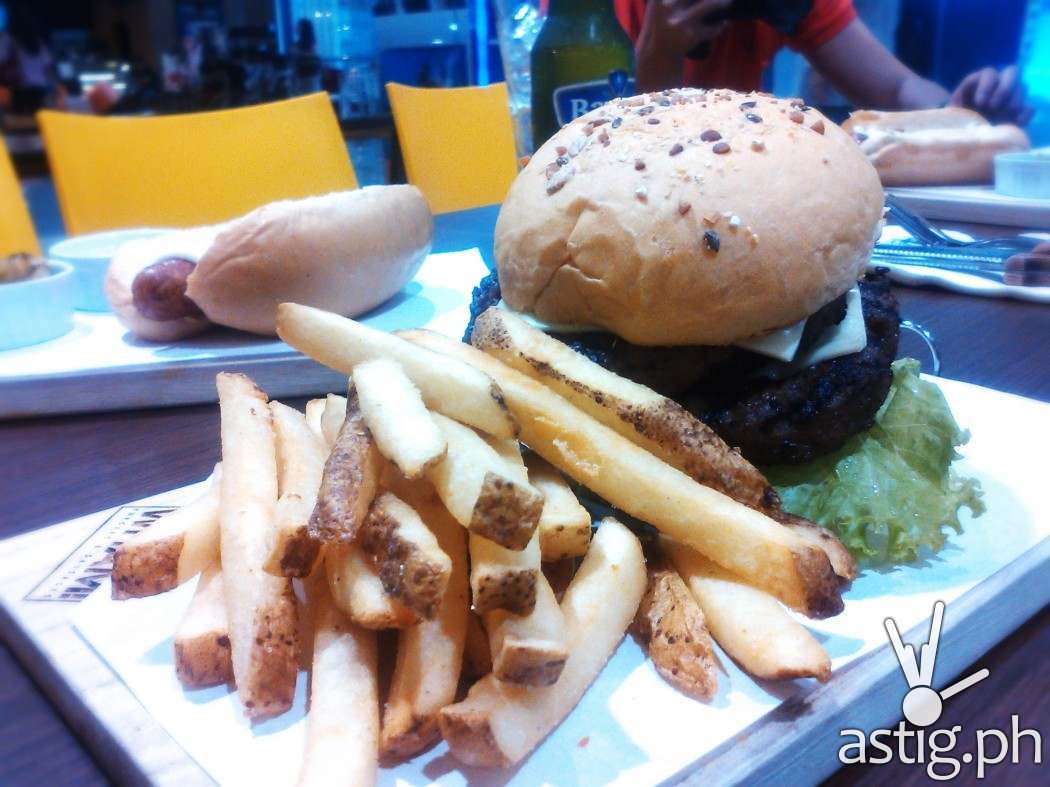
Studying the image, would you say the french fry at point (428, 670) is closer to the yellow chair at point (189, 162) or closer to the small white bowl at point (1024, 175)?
the yellow chair at point (189, 162)

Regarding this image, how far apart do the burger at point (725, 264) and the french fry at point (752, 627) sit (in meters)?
0.38

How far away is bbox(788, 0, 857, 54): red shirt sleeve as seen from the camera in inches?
221

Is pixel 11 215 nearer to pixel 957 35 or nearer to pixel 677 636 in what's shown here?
pixel 677 636

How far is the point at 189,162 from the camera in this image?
4.29 m

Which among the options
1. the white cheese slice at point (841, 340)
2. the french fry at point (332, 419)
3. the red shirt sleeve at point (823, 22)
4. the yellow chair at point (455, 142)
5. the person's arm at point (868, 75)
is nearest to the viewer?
the french fry at point (332, 419)

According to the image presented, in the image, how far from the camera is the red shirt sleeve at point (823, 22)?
5.62 metres

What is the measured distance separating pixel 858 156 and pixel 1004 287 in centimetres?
151

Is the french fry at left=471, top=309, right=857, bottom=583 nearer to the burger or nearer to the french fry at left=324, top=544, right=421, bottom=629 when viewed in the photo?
the burger

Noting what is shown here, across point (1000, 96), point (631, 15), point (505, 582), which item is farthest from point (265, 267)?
point (1000, 96)

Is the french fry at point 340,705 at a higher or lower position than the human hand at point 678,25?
lower

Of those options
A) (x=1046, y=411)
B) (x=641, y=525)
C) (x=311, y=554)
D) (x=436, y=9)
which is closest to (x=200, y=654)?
(x=311, y=554)

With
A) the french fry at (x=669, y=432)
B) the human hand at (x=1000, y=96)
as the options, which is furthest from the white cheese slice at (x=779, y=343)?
the human hand at (x=1000, y=96)

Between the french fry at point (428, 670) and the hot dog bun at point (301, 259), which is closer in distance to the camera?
the french fry at point (428, 670)

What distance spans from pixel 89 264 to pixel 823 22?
4.94 meters
